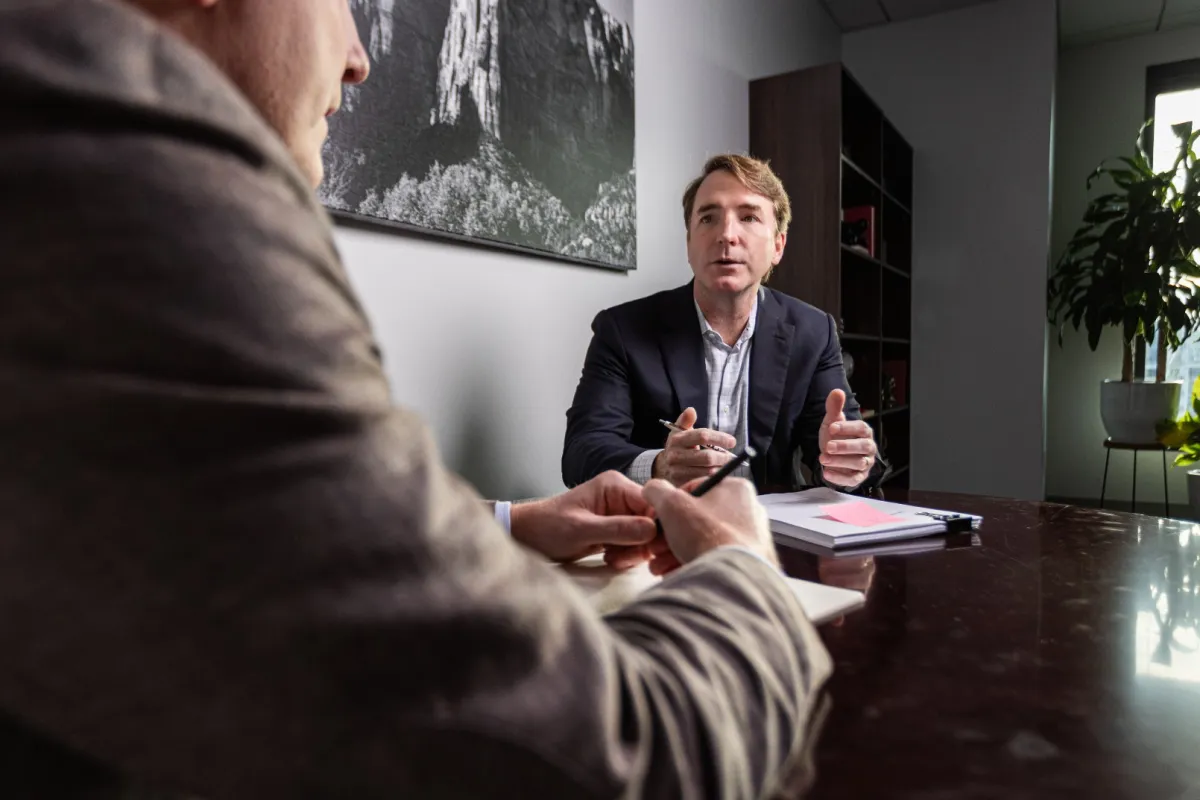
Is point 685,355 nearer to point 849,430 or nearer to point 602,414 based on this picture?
point 602,414

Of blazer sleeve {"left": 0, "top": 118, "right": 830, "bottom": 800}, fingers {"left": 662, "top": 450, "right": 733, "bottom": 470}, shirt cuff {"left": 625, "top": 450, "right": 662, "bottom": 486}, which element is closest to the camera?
blazer sleeve {"left": 0, "top": 118, "right": 830, "bottom": 800}

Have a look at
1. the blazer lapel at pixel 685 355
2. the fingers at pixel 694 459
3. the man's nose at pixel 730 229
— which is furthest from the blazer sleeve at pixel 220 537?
the man's nose at pixel 730 229

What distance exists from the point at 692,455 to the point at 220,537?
1.12m

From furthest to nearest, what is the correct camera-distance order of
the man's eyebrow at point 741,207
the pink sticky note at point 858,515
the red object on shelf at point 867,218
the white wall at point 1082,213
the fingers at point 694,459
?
the white wall at point 1082,213, the red object on shelf at point 867,218, the man's eyebrow at point 741,207, the fingers at point 694,459, the pink sticky note at point 858,515

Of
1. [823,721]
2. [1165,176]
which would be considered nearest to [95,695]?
[823,721]

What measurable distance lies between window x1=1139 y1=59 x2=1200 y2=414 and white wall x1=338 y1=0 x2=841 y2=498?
120 inches

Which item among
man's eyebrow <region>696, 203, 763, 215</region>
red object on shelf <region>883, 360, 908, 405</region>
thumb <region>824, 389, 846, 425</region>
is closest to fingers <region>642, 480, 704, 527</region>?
thumb <region>824, 389, 846, 425</region>

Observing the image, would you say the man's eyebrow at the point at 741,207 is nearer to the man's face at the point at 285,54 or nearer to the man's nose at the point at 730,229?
the man's nose at the point at 730,229

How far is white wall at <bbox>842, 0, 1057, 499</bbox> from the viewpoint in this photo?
406cm

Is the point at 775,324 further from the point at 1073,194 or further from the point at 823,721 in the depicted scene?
the point at 1073,194

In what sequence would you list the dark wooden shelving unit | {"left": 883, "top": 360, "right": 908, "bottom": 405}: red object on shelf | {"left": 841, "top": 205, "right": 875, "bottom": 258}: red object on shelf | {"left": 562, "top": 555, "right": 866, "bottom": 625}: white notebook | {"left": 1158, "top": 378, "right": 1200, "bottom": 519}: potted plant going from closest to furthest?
1. {"left": 562, "top": 555, "right": 866, "bottom": 625}: white notebook
2. the dark wooden shelving unit
3. {"left": 841, "top": 205, "right": 875, "bottom": 258}: red object on shelf
4. {"left": 1158, "top": 378, "right": 1200, "bottom": 519}: potted plant
5. {"left": 883, "top": 360, "right": 908, "bottom": 405}: red object on shelf

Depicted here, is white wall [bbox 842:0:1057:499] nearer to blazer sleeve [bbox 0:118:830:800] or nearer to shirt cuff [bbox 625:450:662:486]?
shirt cuff [bbox 625:450:662:486]

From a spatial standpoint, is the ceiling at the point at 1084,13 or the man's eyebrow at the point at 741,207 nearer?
the man's eyebrow at the point at 741,207

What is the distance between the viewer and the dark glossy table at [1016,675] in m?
0.44
